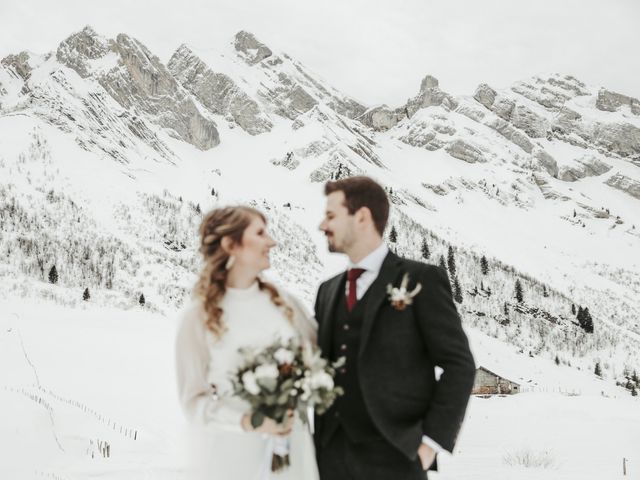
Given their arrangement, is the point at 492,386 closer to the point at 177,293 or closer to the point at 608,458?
the point at 177,293

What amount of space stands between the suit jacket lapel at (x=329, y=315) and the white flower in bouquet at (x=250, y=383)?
61 centimetres

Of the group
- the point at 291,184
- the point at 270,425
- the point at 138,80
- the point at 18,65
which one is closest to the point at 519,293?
Result: the point at 291,184

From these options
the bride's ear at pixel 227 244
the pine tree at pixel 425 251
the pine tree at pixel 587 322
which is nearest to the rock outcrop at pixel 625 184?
the pine tree at pixel 587 322

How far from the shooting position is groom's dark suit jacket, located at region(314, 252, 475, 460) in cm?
260

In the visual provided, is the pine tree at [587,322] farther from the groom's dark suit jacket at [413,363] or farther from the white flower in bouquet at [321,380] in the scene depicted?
the white flower in bouquet at [321,380]

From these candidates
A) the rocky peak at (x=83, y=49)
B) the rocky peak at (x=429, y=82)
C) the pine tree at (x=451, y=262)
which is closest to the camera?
the pine tree at (x=451, y=262)

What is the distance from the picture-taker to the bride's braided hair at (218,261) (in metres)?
2.72

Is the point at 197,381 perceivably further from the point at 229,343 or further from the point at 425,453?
the point at 425,453

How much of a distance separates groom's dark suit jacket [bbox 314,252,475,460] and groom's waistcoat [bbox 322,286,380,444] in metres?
0.01

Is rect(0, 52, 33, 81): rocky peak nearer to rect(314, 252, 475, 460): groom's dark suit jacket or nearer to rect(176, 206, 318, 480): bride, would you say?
rect(176, 206, 318, 480): bride

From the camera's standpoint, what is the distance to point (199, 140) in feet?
400

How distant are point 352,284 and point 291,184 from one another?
84.1 m

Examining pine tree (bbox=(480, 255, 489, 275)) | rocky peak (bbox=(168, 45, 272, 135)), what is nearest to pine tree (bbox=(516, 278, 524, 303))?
pine tree (bbox=(480, 255, 489, 275))

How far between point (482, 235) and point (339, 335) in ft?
302
